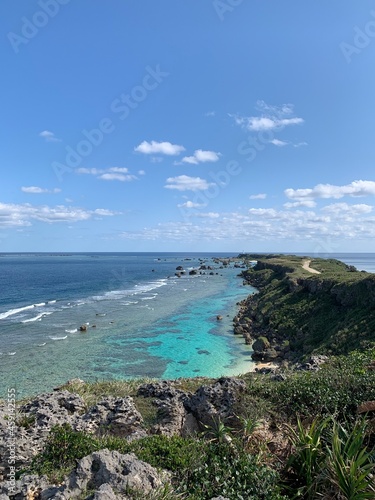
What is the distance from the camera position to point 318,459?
345 inches

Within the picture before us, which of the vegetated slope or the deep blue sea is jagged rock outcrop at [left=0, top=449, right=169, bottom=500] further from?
the vegetated slope

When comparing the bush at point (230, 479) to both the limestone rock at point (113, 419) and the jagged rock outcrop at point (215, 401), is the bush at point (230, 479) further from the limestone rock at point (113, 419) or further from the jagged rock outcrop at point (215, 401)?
the limestone rock at point (113, 419)

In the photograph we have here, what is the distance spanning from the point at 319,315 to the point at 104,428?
41808 mm

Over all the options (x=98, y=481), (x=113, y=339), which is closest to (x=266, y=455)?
(x=98, y=481)

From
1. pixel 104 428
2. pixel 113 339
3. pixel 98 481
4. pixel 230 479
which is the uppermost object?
pixel 98 481

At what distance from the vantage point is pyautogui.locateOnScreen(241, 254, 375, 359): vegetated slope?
123 feet

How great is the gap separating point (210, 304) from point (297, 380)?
62.5 m

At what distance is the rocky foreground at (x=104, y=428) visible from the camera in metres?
7.02

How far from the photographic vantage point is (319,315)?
156ft

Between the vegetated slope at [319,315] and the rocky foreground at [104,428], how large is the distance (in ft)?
80.6

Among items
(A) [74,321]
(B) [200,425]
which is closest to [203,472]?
(B) [200,425]

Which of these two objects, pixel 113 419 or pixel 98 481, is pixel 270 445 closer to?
pixel 113 419

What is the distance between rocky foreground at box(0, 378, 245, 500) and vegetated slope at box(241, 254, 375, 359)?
80.6ft

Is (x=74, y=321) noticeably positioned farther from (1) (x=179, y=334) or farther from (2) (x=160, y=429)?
(2) (x=160, y=429)
